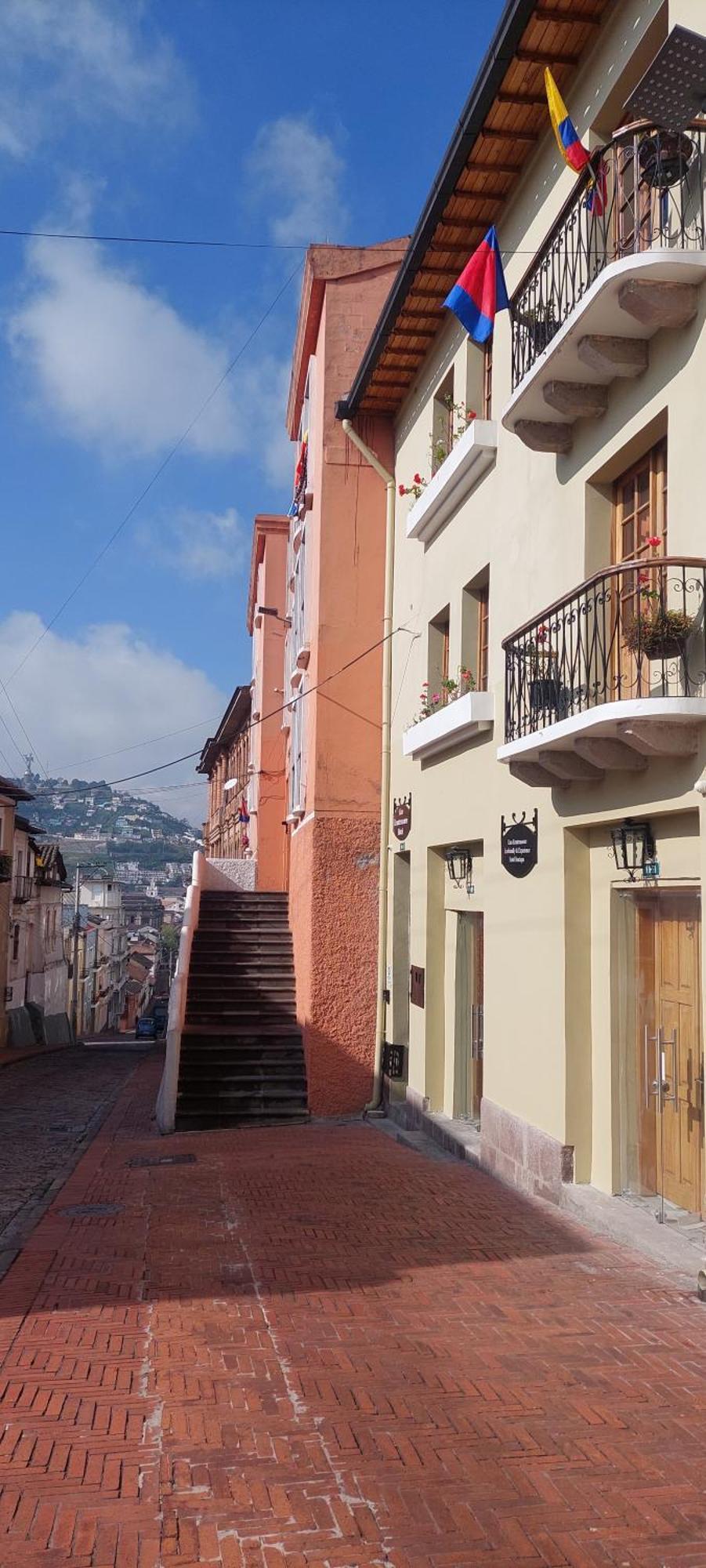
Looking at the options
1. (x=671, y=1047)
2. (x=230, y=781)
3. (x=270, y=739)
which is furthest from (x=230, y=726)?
(x=671, y=1047)

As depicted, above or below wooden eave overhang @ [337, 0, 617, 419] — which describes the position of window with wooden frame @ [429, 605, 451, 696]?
below

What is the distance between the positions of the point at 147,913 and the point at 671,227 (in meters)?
136

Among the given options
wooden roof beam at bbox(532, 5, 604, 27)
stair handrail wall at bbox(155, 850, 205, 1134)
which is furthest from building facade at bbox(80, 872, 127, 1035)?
wooden roof beam at bbox(532, 5, 604, 27)

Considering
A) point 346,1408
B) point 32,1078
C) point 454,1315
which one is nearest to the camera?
point 346,1408

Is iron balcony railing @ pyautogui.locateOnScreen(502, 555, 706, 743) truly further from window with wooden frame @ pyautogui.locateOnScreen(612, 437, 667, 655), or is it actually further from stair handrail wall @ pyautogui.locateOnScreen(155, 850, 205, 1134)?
stair handrail wall @ pyautogui.locateOnScreen(155, 850, 205, 1134)

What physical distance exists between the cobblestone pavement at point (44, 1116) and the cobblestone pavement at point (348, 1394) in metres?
2.43

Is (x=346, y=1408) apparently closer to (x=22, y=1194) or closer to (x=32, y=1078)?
(x=22, y=1194)

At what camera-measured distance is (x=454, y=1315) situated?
21.0ft

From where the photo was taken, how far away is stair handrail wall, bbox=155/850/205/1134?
1466 centimetres

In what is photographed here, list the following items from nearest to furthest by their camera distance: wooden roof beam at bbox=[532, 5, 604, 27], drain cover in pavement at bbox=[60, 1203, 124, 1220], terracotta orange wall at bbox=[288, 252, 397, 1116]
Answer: wooden roof beam at bbox=[532, 5, 604, 27], drain cover in pavement at bbox=[60, 1203, 124, 1220], terracotta orange wall at bbox=[288, 252, 397, 1116]

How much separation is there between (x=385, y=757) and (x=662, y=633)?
9.01 m

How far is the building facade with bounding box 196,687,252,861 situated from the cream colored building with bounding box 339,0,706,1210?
14745mm

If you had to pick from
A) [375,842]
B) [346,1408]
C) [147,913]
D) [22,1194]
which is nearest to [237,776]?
[375,842]

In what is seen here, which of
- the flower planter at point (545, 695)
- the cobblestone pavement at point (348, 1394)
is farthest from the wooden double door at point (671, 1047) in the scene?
the flower planter at point (545, 695)
